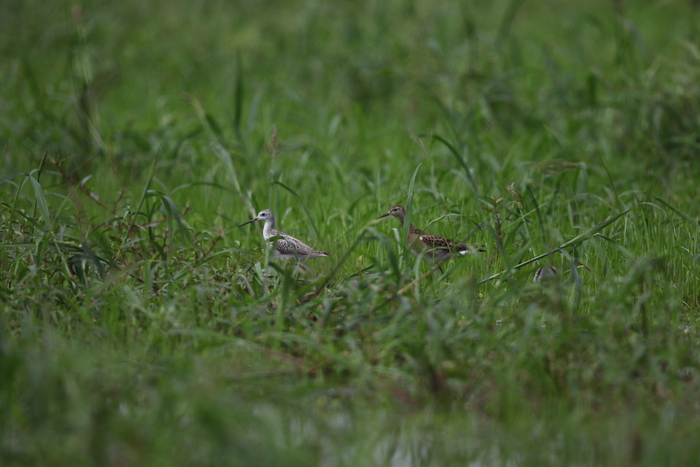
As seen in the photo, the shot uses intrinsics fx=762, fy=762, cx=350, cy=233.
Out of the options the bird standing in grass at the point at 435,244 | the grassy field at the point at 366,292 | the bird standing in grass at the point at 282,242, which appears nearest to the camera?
the grassy field at the point at 366,292

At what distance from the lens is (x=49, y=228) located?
4418mm

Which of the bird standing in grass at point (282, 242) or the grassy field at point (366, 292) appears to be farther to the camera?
the bird standing in grass at point (282, 242)

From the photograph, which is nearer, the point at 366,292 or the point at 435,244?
the point at 366,292

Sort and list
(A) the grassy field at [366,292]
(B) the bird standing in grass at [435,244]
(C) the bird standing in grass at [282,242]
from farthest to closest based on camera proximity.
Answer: (C) the bird standing in grass at [282,242], (B) the bird standing in grass at [435,244], (A) the grassy field at [366,292]

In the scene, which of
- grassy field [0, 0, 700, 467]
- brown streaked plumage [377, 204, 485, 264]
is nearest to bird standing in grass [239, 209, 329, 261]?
grassy field [0, 0, 700, 467]

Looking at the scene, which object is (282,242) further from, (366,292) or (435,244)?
(366,292)

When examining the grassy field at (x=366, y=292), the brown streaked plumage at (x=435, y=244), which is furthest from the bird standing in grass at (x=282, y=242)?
the brown streaked plumage at (x=435, y=244)

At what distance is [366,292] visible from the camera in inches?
164

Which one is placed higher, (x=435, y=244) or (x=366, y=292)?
(x=366, y=292)

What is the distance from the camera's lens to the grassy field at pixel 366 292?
308cm

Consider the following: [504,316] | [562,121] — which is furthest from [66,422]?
[562,121]

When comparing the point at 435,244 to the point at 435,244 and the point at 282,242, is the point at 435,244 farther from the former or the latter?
the point at 282,242

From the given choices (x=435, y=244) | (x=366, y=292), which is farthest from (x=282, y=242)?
(x=366, y=292)

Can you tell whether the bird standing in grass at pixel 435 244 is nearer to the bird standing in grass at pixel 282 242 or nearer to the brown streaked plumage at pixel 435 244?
the brown streaked plumage at pixel 435 244
